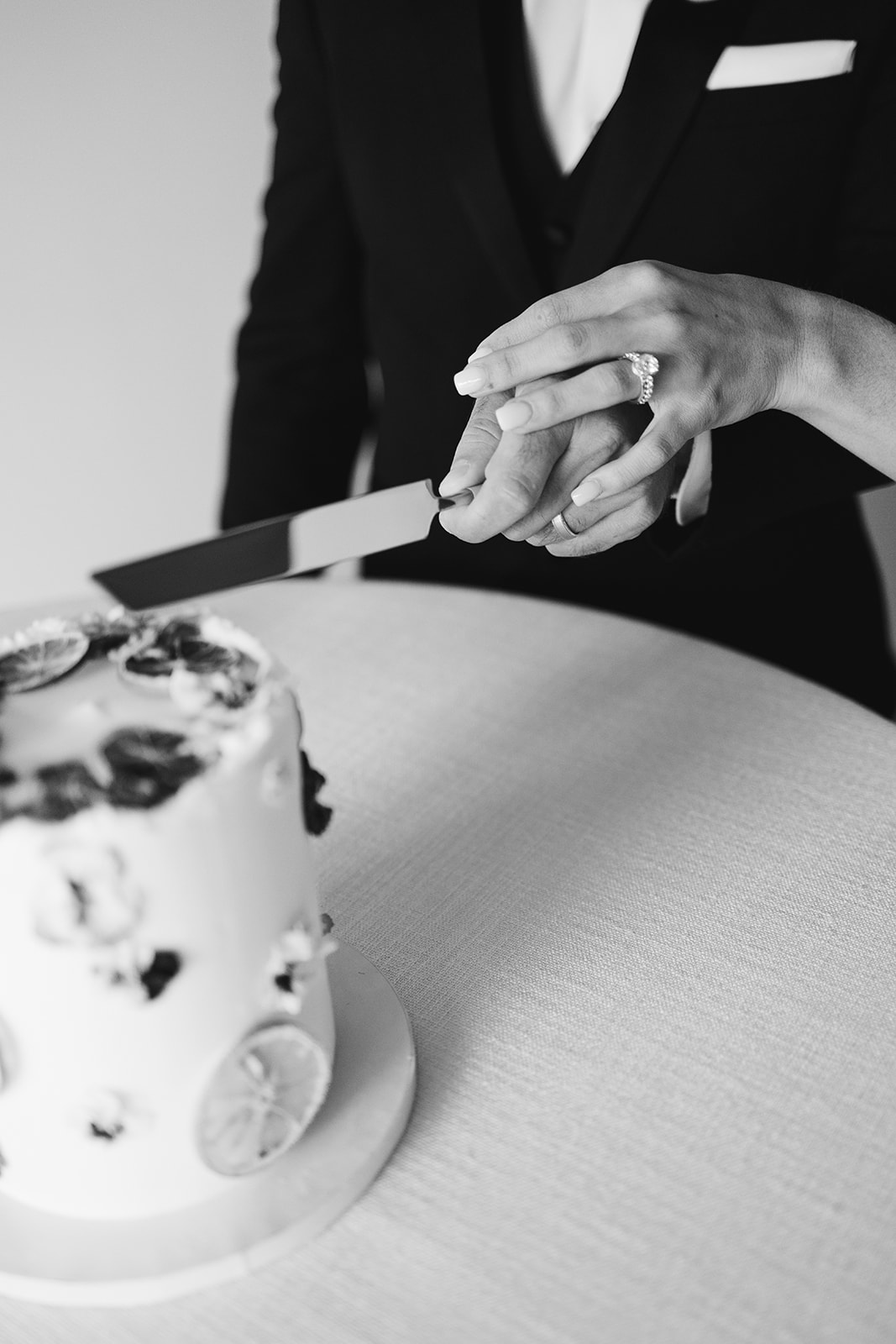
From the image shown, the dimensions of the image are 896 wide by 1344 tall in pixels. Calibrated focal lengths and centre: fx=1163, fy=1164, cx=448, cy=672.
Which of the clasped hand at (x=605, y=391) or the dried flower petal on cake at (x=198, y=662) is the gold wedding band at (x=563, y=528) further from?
the dried flower petal on cake at (x=198, y=662)

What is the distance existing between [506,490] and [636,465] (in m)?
0.08

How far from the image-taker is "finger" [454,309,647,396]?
1.93ft

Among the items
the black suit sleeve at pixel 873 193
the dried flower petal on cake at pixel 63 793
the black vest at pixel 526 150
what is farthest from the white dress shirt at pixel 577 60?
the dried flower petal on cake at pixel 63 793

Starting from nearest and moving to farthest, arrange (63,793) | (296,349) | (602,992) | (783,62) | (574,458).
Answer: (63,793)
(602,992)
(574,458)
(783,62)
(296,349)

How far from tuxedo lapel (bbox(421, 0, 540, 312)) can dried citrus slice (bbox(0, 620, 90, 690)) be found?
22.7 inches

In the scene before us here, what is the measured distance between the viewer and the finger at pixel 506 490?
61 centimetres

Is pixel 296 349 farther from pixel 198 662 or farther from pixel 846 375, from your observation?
pixel 198 662

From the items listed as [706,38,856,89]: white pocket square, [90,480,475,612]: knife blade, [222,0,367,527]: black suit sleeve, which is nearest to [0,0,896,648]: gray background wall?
[222,0,367,527]: black suit sleeve

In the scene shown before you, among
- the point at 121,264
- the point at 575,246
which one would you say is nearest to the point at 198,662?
the point at 575,246

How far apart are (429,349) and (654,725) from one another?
444mm

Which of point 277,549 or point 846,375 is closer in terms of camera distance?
point 277,549

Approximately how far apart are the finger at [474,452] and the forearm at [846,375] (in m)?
0.19

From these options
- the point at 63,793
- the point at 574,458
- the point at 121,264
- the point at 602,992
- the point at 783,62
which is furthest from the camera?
the point at 121,264

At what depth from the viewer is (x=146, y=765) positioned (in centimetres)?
38
